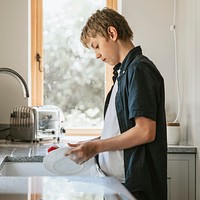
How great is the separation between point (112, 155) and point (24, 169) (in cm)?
81

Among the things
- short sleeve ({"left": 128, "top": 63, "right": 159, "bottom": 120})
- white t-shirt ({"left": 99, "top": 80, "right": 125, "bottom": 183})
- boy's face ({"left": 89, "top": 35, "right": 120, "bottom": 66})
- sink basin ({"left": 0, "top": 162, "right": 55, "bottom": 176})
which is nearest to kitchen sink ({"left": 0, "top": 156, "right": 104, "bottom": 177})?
sink basin ({"left": 0, "top": 162, "right": 55, "bottom": 176})

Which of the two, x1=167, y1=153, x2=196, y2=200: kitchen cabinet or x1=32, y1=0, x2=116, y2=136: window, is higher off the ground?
x1=32, y1=0, x2=116, y2=136: window

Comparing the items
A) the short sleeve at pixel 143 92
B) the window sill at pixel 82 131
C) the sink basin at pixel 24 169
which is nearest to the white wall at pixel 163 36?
the window sill at pixel 82 131

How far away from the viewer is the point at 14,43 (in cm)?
298

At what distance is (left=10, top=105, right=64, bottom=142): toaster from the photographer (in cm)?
273

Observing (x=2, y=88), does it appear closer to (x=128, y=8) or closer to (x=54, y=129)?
(x=54, y=129)

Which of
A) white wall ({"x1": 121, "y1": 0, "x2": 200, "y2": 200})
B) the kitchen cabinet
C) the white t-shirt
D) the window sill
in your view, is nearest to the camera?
the white t-shirt

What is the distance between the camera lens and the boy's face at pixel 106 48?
166 centimetres

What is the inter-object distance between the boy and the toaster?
1.13 meters

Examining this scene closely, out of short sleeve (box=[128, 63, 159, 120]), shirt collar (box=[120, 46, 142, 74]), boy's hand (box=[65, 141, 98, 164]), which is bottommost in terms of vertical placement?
boy's hand (box=[65, 141, 98, 164])

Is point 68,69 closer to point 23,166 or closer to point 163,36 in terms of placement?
point 163,36

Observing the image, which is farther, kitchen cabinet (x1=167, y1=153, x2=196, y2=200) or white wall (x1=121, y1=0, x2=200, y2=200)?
white wall (x1=121, y1=0, x2=200, y2=200)

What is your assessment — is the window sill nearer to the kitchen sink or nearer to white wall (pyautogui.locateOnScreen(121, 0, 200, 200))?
white wall (pyautogui.locateOnScreen(121, 0, 200, 200))

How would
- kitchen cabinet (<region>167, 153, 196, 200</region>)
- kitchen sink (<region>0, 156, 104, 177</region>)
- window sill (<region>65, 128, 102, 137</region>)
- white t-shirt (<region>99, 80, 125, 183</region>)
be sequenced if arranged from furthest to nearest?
window sill (<region>65, 128, 102, 137</region>)
kitchen cabinet (<region>167, 153, 196, 200</region>)
kitchen sink (<region>0, 156, 104, 177</region>)
white t-shirt (<region>99, 80, 125, 183</region>)
